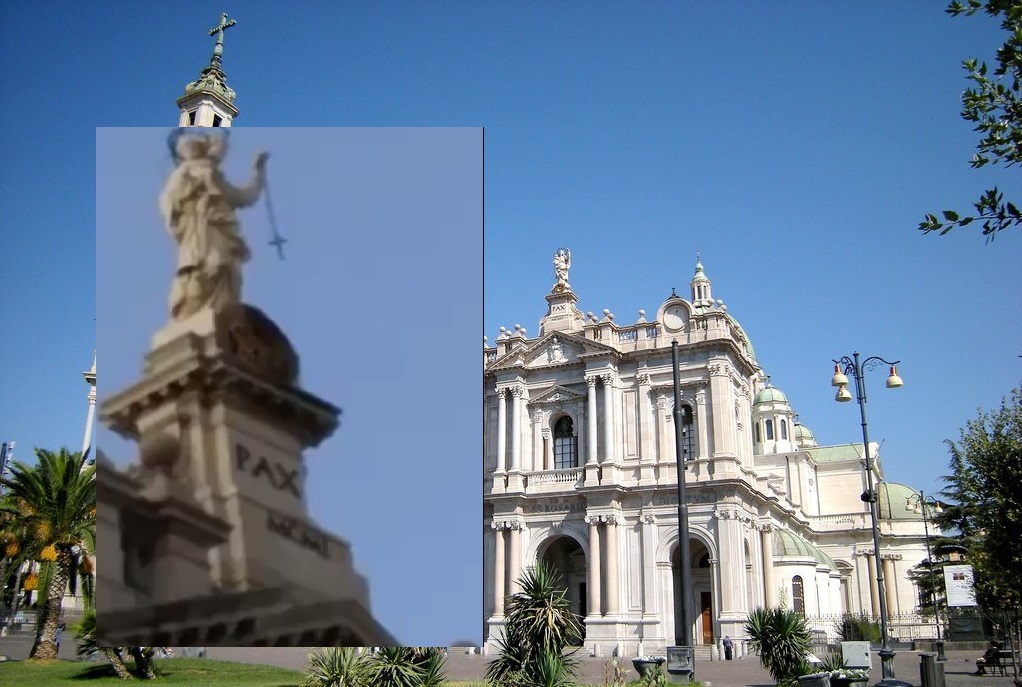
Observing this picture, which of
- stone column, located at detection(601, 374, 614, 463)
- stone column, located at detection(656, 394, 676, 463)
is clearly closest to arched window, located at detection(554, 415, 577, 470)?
stone column, located at detection(601, 374, 614, 463)

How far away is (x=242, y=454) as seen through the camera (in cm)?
457

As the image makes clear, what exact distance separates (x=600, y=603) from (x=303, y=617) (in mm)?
33426

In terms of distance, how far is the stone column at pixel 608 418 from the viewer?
1462 inches

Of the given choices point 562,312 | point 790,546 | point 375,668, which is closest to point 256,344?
point 375,668

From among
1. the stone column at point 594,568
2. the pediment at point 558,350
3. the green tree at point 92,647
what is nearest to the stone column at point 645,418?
the pediment at point 558,350

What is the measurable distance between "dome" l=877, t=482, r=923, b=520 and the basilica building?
75.6 feet

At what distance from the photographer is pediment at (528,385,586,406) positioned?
129 feet

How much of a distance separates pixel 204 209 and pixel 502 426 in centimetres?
3563

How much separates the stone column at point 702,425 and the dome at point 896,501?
33.2 m

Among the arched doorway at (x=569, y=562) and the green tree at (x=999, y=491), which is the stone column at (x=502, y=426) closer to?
the arched doorway at (x=569, y=562)

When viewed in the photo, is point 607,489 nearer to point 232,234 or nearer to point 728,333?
point 728,333

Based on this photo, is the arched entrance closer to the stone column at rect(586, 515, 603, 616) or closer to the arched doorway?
the stone column at rect(586, 515, 603, 616)

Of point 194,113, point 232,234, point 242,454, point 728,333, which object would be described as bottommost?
point 242,454

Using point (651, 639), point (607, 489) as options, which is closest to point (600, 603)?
point (651, 639)
